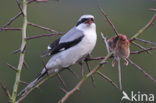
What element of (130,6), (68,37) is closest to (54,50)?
(68,37)

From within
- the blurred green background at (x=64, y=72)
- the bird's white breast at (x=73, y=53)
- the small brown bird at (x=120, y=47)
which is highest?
the small brown bird at (x=120, y=47)

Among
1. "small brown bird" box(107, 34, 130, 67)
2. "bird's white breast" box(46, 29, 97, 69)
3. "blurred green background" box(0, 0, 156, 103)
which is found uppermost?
"small brown bird" box(107, 34, 130, 67)

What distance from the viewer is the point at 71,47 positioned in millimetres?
2967

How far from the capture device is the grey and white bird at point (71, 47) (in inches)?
112

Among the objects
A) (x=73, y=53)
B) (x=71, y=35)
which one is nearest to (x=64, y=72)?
(x=71, y=35)

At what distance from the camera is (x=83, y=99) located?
41.9 ft

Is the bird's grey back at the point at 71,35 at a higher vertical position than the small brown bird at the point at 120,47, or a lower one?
lower

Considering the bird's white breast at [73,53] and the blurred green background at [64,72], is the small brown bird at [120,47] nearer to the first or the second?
A: the bird's white breast at [73,53]

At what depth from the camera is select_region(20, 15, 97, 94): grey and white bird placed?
112 inches

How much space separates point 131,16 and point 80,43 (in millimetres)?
13985

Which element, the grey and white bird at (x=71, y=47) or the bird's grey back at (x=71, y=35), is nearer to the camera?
the grey and white bird at (x=71, y=47)

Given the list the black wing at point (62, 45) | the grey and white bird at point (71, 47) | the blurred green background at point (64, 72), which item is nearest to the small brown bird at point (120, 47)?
the grey and white bird at point (71, 47)

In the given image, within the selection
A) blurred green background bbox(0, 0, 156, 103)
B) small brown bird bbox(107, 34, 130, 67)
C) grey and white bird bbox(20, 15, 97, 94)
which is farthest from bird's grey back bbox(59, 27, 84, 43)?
blurred green background bbox(0, 0, 156, 103)

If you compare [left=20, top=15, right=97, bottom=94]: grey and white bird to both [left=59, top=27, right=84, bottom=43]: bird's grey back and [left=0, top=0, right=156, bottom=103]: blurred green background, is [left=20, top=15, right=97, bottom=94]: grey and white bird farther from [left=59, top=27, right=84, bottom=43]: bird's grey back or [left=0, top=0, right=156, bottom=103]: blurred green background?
[left=0, top=0, right=156, bottom=103]: blurred green background
